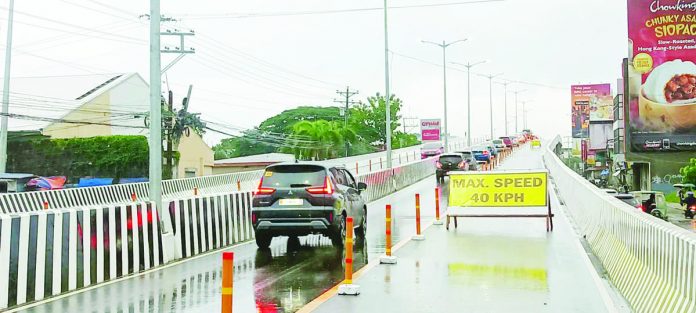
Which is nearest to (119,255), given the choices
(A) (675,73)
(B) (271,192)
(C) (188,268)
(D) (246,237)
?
(C) (188,268)

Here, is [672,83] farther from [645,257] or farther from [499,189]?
[645,257]

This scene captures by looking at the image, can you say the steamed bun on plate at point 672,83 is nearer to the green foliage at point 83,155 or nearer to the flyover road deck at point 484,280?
the flyover road deck at point 484,280

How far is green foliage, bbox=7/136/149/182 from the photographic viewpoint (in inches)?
2237

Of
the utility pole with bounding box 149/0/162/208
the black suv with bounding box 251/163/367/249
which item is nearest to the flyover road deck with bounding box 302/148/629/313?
the black suv with bounding box 251/163/367/249

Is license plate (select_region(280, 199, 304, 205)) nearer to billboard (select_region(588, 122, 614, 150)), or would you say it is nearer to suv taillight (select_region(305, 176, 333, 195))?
suv taillight (select_region(305, 176, 333, 195))

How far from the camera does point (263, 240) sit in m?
15.4

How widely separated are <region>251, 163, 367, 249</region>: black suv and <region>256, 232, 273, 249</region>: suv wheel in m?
0.03

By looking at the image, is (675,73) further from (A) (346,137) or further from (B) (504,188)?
(A) (346,137)

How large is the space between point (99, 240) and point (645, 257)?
739 cm

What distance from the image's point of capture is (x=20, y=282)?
31.9 ft

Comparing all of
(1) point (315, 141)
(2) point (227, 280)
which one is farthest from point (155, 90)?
(1) point (315, 141)

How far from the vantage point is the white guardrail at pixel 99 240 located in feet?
32.2

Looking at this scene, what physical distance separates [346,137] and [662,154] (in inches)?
1623

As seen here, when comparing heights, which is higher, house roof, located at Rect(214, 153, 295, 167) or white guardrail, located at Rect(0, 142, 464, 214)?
house roof, located at Rect(214, 153, 295, 167)
